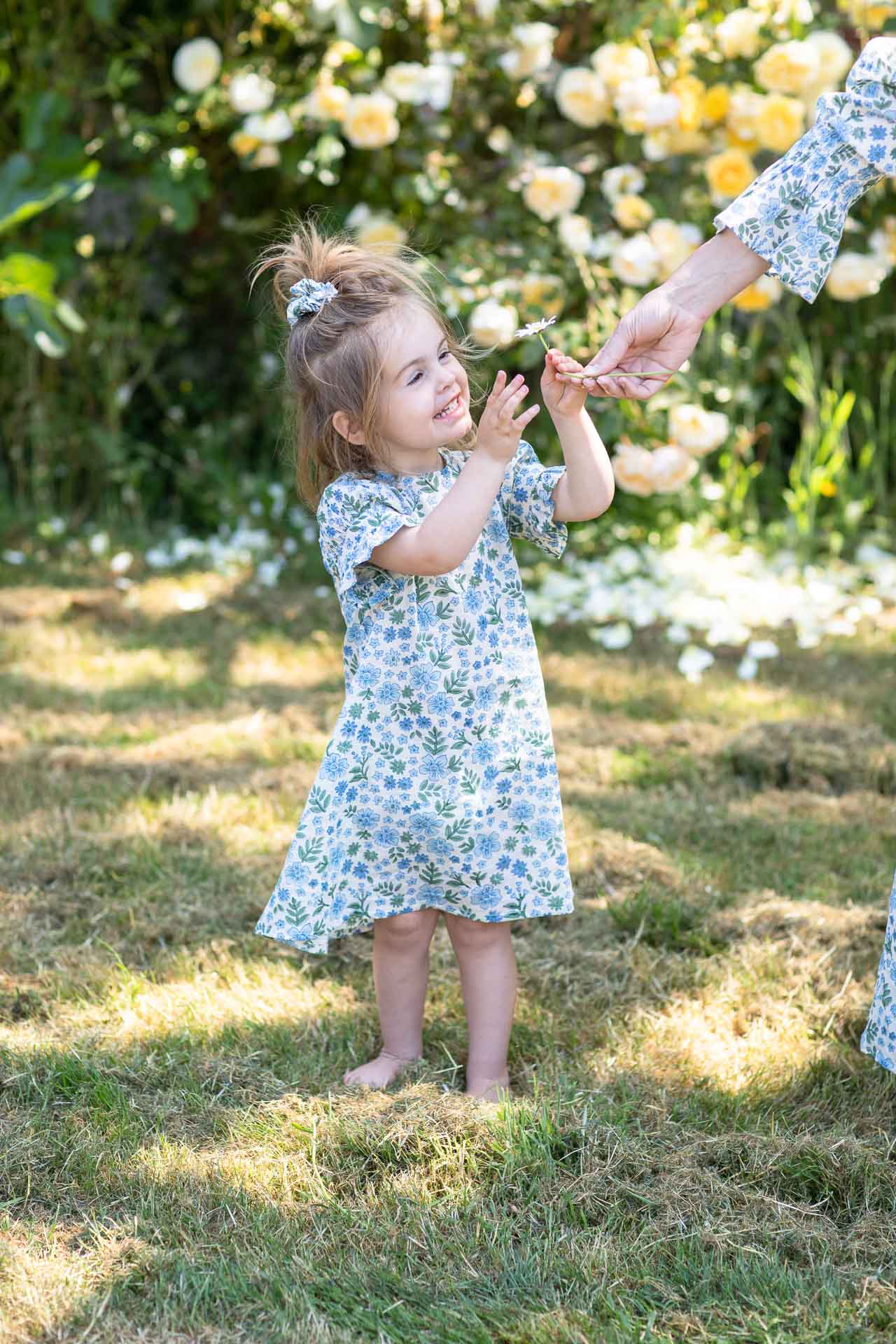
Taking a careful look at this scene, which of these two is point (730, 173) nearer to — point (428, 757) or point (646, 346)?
point (646, 346)

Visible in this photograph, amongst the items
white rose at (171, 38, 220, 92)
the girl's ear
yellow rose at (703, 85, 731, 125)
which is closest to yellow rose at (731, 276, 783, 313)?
yellow rose at (703, 85, 731, 125)

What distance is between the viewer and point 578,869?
2469 mm

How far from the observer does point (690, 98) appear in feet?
12.4

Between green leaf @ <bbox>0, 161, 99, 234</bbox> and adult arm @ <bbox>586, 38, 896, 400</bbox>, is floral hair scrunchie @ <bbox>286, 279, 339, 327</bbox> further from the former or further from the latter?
green leaf @ <bbox>0, 161, 99, 234</bbox>

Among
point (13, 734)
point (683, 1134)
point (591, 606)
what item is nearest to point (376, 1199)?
point (683, 1134)

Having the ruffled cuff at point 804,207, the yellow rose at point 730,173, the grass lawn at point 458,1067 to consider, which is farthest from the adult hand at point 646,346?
the yellow rose at point 730,173

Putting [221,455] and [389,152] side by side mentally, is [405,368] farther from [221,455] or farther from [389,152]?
[221,455]

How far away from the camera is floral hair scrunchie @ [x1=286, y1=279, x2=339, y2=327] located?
1.88 metres

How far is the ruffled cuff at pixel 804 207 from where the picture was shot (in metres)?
1.79

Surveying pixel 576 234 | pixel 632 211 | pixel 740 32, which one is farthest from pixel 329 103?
pixel 740 32

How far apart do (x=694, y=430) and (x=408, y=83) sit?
1.29m

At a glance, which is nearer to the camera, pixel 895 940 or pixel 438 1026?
pixel 895 940

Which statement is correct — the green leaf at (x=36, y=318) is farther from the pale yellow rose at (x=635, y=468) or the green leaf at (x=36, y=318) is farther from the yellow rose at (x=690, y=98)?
the yellow rose at (x=690, y=98)

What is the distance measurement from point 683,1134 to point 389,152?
3.48 metres
